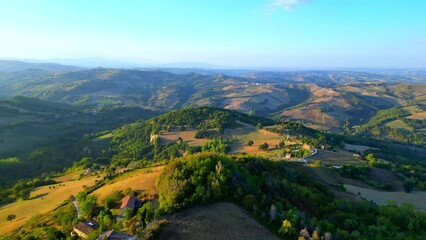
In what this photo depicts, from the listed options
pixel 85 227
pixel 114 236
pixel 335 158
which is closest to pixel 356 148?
pixel 335 158

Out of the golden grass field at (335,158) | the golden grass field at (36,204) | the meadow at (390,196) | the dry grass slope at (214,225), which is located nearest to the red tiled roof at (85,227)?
the dry grass slope at (214,225)

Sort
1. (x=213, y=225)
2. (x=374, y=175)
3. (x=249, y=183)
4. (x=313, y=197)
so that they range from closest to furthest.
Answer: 1. (x=213, y=225)
2. (x=249, y=183)
3. (x=313, y=197)
4. (x=374, y=175)

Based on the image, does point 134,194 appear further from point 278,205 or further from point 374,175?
point 374,175

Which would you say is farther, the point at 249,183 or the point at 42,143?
the point at 42,143

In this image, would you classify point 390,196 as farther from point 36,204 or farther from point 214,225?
point 36,204

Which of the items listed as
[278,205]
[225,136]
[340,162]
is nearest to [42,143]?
[225,136]

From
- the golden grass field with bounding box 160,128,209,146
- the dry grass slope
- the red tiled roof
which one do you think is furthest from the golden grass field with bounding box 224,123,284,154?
the red tiled roof

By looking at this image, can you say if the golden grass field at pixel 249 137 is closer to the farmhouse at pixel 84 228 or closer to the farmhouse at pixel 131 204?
the farmhouse at pixel 131 204
